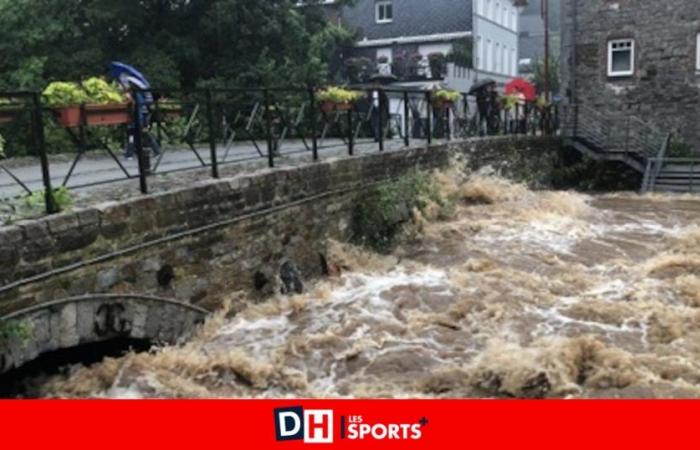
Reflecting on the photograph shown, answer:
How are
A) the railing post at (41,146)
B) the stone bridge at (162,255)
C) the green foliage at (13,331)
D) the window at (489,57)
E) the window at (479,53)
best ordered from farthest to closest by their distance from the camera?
the window at (489,57) < the window at (479,53) < the railing post at (41,146) < the stone bridge at (162,255) < the green foliage at (13,331)

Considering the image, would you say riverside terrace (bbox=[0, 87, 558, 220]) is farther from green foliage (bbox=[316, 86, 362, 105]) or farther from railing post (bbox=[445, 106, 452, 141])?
green foliage (bbox=[316, 86, 362, 105])

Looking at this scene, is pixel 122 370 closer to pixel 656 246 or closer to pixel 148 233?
pixel 148 233

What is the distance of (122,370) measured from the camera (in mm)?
5914

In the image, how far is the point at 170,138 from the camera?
29.7 feet

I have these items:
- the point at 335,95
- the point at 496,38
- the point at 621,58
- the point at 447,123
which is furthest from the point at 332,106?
the point at 496,38

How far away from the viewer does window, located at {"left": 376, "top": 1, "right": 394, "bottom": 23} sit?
32969 millimetres

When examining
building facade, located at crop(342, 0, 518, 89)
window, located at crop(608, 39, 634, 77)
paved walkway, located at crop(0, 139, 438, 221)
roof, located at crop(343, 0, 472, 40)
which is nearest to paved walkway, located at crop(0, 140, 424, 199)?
paved walkway, located at crop(0, 139, 438, 221)

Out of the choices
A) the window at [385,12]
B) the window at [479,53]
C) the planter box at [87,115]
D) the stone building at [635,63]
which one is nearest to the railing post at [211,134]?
Result: the planter box at [87,115]

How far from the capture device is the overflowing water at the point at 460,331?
5.80 meters

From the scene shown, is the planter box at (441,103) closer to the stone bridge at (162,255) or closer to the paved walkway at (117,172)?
the paved walkway at (117,172)
